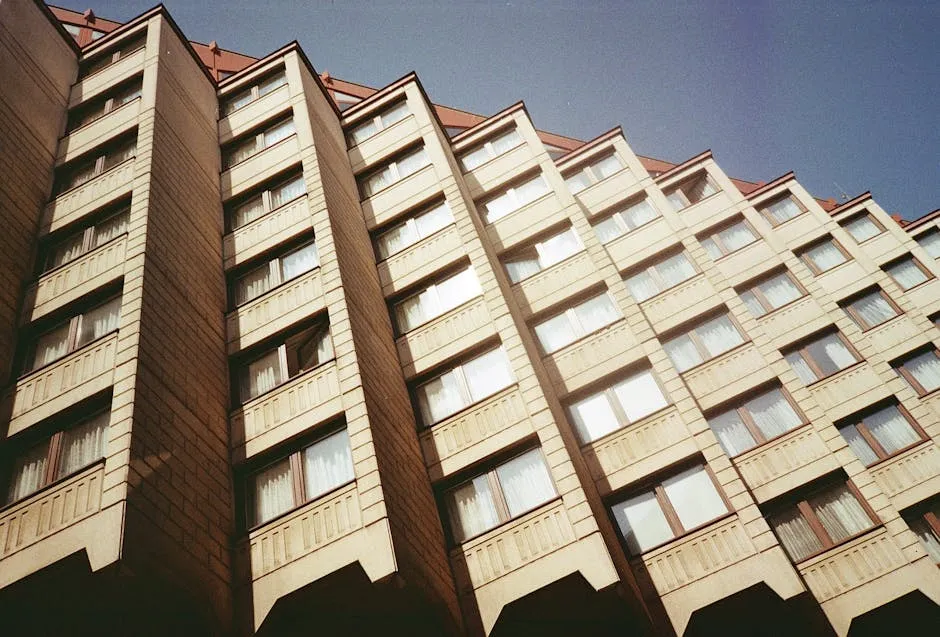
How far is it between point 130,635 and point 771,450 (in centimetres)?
1327

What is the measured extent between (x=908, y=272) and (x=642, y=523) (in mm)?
15572

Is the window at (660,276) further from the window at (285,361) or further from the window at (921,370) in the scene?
the window at (285,361)

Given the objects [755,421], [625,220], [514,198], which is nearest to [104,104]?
[514,198]

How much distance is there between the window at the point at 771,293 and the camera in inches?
768

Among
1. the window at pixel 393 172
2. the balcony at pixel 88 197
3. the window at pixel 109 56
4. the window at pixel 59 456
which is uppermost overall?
the window at pixel 109 56

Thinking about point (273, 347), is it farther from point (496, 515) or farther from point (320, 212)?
point (496, 515)

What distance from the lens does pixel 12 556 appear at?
10094 millimetres

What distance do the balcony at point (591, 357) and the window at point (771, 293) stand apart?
5398 mm

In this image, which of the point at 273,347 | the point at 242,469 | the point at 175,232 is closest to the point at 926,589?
the point at 242,469

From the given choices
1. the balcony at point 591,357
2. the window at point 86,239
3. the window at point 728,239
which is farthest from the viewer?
the window at point 728,239

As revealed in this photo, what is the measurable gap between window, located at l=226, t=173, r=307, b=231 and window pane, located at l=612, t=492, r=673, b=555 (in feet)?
41.0

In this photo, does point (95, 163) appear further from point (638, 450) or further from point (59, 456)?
point (638, 450)

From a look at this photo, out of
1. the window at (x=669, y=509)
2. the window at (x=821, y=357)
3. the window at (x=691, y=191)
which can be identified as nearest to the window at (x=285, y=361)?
the window at (x=669, y=509)

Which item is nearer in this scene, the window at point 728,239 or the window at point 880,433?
the window at point 880,433
